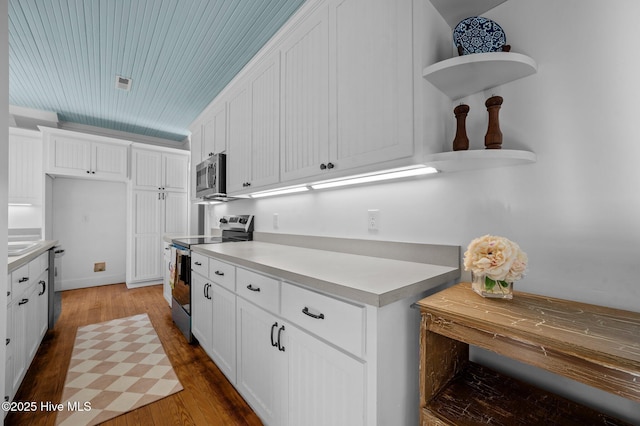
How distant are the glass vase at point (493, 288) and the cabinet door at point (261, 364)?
2.78ft

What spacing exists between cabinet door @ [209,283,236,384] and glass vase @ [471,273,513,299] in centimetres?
134

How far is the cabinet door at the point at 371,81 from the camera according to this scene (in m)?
1.15

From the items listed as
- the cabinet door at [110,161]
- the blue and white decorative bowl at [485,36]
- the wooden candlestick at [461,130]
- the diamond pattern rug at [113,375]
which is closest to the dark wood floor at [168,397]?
the diamond pattern rug at [113,375]

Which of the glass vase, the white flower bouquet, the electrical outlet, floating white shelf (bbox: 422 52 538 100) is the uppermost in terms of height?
floating white shelf (bbox: 422 52 538 100)

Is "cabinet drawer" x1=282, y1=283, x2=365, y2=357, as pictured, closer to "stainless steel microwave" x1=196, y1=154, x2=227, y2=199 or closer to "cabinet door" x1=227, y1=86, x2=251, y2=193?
"cabinet door" x1=227, y1=86, x2=251, y2=193

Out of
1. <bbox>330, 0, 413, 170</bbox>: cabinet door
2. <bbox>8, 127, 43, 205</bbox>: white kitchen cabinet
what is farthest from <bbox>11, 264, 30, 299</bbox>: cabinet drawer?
<bbox>8, 127, 43, 205</bbox>: white kitchen cabinet

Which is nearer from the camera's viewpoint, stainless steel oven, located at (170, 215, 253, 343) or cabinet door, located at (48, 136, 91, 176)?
stainless steel oven, located at (170, 215, 253, 343)

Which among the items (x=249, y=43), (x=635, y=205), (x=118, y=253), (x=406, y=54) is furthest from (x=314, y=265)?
(x=118, y=253)

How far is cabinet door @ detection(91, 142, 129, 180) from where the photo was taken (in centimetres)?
408

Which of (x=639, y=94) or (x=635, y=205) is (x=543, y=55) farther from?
(x=635, y=205)

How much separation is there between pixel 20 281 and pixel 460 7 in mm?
2890

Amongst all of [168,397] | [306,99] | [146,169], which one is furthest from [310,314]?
[146,169]

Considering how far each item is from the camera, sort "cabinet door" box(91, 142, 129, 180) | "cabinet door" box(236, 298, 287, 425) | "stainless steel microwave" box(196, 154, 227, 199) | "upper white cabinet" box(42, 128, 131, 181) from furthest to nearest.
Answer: "cabinet door" box(91, 142, 129, 180)
"upper white cabinet" box(42, 128, 131, 181)
"stainless steel microwave" box(196, 154, 227, 199)
"cabinet door" box(236, 298, 287, 425)

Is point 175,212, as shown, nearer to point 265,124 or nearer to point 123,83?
point 123,83
